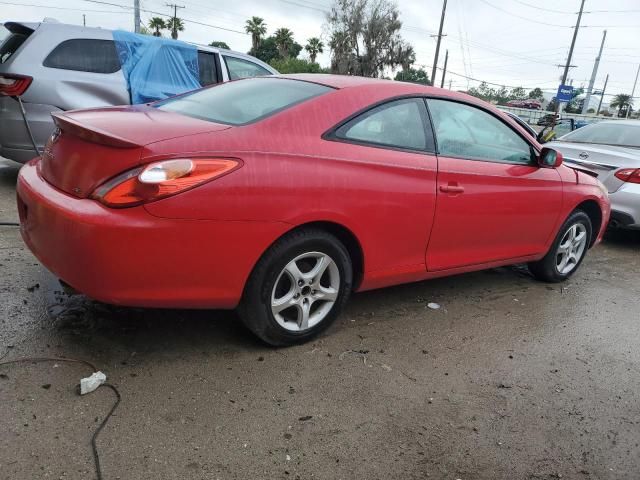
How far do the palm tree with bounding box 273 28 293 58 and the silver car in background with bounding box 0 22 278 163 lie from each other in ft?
208

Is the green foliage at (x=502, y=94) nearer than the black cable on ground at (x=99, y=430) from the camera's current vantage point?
No

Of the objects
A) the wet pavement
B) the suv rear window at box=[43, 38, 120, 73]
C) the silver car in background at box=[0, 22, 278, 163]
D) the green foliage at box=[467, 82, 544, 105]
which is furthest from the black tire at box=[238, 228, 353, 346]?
the green foliage at box=[467, 82, 544, 105]

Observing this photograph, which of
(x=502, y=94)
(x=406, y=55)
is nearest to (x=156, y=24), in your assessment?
(x=406, y=55)

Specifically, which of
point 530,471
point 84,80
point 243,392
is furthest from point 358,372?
point 84,80

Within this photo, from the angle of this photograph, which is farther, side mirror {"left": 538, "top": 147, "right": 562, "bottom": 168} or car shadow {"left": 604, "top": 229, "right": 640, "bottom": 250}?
car shadow {"left": 604, "top": 229, "right": 640, "bottom": 250}

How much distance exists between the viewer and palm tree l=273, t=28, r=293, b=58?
217 feet

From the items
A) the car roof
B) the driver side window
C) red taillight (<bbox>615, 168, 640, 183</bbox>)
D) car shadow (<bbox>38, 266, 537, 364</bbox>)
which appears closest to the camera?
car shadow (<bbox>38, 266, 537, 364</bbox>)

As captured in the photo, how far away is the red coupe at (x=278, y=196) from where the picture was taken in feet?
7.90

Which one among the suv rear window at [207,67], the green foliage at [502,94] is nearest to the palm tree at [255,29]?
the green foliage at [502,94]

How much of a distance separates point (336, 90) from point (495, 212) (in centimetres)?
145

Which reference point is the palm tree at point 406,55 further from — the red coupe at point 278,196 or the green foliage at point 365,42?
the red coupe at point 278,196

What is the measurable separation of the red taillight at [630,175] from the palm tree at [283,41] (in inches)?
2534

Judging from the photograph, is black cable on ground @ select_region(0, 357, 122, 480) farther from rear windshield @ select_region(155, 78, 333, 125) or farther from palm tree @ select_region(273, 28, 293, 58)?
palm tree @ select_region(273, 28, 293, 58)

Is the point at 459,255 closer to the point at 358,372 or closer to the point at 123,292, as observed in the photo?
the point at 358,372
